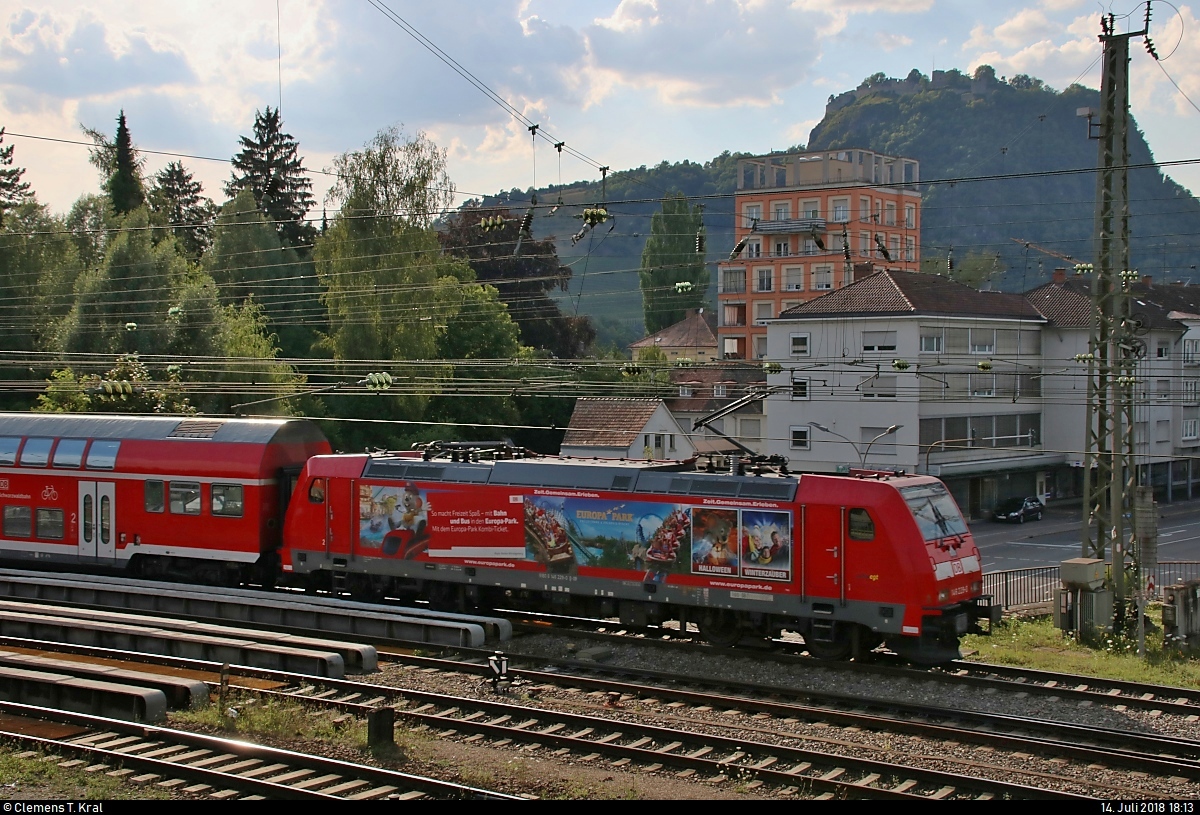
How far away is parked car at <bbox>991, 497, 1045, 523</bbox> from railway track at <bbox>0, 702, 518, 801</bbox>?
46621 millimetres

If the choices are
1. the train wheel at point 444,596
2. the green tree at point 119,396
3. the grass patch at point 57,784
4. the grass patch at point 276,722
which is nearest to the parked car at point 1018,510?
the green tree at point 119,396

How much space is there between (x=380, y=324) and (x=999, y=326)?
2954 centimetres

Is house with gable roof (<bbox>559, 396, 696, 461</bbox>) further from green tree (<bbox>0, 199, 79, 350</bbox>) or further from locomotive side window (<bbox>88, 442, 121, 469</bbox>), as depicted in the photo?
locomotive side window (<bbox>88, 442, 121, 469</bbox>)

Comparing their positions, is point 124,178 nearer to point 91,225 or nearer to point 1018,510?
point 91,225

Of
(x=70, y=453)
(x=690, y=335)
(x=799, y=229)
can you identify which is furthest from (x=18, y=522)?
(x=690, y=335)

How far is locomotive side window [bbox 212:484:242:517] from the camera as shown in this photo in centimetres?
2361

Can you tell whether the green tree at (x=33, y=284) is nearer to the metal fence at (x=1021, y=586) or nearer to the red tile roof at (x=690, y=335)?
the metal fence at (x=1021, y=586)

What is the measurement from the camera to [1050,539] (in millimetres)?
48531

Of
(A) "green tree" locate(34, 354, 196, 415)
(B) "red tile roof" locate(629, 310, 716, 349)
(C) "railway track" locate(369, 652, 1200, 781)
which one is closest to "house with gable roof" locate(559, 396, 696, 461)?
(A) "green tree" locate(34, 354, 196, 415)

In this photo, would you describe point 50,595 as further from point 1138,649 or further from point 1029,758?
point 1138,649

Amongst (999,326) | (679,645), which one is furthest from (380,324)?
(679,645)

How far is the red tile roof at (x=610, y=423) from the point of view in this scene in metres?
52.2

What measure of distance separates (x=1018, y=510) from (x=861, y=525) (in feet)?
130

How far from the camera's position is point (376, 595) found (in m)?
22.9
